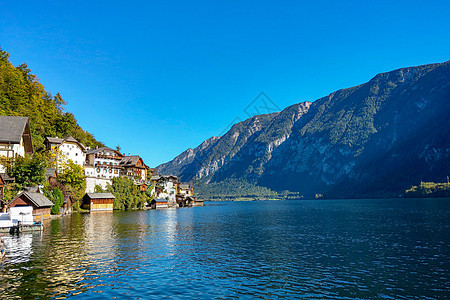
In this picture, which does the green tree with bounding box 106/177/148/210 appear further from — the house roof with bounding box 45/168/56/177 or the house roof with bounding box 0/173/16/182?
the house roof with bounding box 0/173/16/182

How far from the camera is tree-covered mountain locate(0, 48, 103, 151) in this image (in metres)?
88.0

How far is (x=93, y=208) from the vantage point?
316 ft

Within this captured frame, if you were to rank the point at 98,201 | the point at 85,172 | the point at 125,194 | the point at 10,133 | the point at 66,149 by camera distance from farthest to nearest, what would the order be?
the point at 125,194 < the point at 85,172 < the point at 66,149 < the point at 98,201 < the point at 10,133

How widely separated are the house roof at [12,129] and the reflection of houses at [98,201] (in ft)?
138

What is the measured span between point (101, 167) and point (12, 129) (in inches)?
2194

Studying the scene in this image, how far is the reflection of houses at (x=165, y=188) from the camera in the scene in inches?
5719

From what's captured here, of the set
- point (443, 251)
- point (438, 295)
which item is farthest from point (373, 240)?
point (438, 295)

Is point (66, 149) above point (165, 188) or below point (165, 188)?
above

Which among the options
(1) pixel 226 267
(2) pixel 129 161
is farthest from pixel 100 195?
(1) pixel 226 267

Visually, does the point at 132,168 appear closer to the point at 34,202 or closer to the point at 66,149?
the point at 66,149

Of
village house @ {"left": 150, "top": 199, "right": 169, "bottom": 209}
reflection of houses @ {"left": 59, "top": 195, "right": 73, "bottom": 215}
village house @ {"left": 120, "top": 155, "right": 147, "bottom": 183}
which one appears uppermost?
village house @ {"left": 120, "top": 155, "right": 147, "bottom": 183}

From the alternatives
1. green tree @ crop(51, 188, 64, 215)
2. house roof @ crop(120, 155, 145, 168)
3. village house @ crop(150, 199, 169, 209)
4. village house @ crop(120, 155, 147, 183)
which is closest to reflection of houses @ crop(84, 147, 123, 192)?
house roof @ crop(120, 155, 145, 168)

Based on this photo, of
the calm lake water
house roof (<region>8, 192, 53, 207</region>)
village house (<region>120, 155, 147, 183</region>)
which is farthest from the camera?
village house (<region>120, 155, 147, 183</region>)

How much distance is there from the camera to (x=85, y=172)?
348 ft
